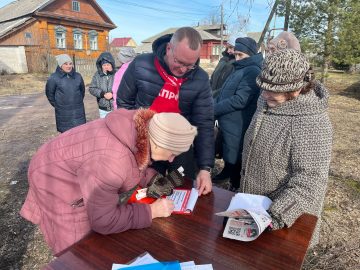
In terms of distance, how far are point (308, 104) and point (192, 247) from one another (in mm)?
892

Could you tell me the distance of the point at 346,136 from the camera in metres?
6.08

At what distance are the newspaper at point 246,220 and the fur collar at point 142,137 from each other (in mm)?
417

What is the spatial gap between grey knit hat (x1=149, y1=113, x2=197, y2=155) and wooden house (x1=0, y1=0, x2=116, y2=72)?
65.7 feet

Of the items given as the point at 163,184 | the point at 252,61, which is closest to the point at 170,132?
the point at 163,184

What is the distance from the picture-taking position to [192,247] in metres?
1.32

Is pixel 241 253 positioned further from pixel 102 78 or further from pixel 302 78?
pixel 102 78

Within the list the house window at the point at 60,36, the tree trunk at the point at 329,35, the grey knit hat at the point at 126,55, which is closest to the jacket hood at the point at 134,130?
the grey knit hat at the point at 126,55

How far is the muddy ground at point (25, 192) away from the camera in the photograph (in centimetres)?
252

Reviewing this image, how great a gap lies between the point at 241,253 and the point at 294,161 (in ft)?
1.79

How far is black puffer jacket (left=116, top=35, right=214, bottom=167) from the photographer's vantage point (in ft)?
6.98

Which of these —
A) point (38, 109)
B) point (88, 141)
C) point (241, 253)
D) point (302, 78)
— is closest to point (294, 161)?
point (302, 78)

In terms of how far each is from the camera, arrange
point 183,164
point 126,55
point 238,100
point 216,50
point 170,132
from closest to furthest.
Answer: point 170,132 < point 183,164 < point 238,100 < point 126,55 < point 216,50

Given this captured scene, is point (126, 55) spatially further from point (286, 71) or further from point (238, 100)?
point (286, 71)

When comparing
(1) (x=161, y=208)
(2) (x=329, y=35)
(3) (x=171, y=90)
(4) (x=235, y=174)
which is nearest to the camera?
(1) (x=161, y=208)
